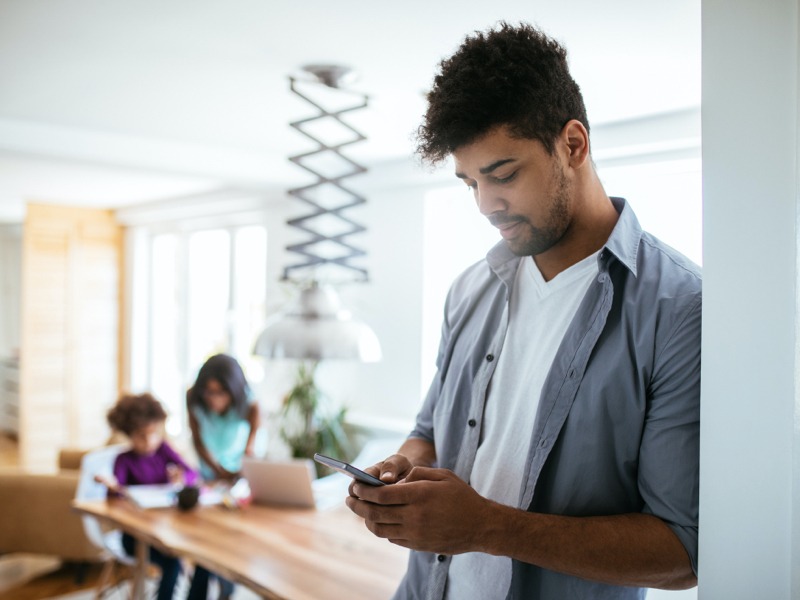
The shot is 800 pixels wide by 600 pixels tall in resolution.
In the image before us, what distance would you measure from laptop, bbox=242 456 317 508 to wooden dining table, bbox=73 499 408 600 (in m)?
0.05

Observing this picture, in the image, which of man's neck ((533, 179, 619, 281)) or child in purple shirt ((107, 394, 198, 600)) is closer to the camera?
man's neck ((533, 179, 619, 281))

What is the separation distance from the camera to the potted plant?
411 cm

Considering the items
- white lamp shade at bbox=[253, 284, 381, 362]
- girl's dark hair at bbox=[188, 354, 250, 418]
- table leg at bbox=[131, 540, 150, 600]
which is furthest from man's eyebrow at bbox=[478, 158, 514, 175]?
girl's dark hair at bbox=[188, 354, 250, 418]

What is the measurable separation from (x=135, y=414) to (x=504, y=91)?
2979 mm

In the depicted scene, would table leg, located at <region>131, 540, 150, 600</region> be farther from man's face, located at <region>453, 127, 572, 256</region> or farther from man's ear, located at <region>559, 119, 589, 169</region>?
man's ear, located at <region>559, 119, 589, 169</region>

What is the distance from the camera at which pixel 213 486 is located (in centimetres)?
339

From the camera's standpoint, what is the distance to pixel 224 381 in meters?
3.67

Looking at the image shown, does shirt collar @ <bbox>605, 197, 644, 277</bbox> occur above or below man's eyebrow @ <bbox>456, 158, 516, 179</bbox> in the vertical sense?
below

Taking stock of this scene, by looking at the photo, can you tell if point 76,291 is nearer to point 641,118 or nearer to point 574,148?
point 641,118

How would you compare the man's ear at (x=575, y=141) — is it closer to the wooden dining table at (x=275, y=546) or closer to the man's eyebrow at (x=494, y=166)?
the man's eyebrow at (x=494, y=166)

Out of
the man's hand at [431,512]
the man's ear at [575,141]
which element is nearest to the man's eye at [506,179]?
the man's ear at [575,141]

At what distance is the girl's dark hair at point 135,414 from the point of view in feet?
11.7

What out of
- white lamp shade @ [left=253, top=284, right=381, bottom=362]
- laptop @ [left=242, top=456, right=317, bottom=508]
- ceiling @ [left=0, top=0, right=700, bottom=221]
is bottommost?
laptop @ [left=242, top=456, right=317, bottom=508]

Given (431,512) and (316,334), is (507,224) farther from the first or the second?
(316,334)
